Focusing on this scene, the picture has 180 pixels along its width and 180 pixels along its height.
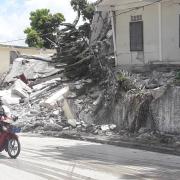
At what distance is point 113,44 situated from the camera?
25969 millimetres

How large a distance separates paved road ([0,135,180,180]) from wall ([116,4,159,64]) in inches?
302

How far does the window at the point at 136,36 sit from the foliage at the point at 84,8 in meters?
16.1

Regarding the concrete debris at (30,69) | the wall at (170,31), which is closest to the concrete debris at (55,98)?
the wall at (170,31)

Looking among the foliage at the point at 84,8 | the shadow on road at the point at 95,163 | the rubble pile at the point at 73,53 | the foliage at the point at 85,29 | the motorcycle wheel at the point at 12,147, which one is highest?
the foliage at the point at 84,8

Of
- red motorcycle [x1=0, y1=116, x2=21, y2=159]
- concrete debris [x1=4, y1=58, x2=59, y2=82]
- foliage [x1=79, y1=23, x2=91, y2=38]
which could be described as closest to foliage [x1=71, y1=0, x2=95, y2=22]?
concrete debris [x1=4, y1=58, x2=59, y2=82]

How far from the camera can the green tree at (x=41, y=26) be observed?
2172 inches

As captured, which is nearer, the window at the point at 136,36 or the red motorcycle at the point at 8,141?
the red motorcycle at the point at 8,141

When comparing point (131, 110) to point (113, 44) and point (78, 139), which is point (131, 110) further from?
point (113, 44)

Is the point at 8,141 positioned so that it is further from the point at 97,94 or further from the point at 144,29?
the point at 144,29

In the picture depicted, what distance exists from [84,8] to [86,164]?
1212 inches

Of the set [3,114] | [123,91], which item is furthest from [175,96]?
[3,114]

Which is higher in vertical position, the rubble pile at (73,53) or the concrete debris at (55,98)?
the rubble pile at (73,53)

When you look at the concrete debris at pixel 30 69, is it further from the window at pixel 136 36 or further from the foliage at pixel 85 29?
the window at pixel 136 36

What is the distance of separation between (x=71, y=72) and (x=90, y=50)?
1672 mm
